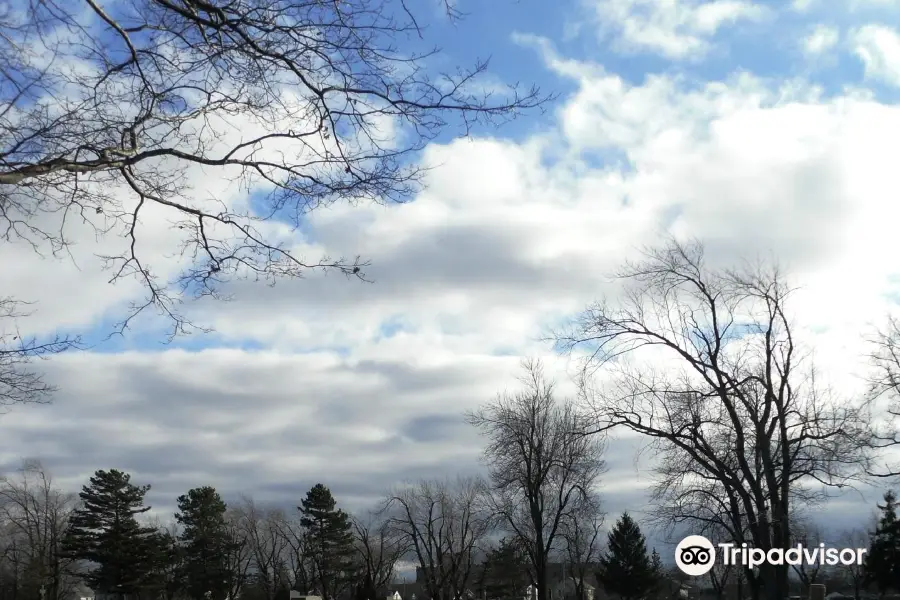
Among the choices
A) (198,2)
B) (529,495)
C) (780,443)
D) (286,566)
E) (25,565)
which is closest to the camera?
(198,2)

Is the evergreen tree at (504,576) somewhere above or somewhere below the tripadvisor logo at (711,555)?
below

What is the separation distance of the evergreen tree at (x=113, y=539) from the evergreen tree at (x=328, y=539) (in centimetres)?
1310

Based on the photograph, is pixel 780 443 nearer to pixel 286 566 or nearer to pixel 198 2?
pixel 198 2

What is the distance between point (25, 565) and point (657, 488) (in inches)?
2628

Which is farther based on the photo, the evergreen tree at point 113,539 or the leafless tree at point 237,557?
the leafless tree at point 237,557

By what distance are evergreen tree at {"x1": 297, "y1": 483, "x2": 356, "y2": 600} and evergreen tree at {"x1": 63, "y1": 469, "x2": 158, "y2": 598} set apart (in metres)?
13.1

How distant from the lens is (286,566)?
8681 centimetres

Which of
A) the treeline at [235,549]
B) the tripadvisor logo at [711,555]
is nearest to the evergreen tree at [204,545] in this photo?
the treeline at [235,549]

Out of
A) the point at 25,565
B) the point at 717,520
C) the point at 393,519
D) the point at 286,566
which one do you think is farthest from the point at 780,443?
the point at 286,566

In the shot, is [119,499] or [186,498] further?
[186,498]

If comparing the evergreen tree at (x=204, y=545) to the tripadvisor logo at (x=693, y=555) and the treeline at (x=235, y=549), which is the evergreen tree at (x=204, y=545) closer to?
the treeline at (x=235, y=549)

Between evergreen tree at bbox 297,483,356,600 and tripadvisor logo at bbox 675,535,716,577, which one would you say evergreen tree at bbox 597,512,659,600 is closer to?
evergreen tree at bbox 297,483,356,600

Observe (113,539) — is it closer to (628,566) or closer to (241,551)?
(241,551)

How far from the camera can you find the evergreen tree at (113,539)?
211ft
